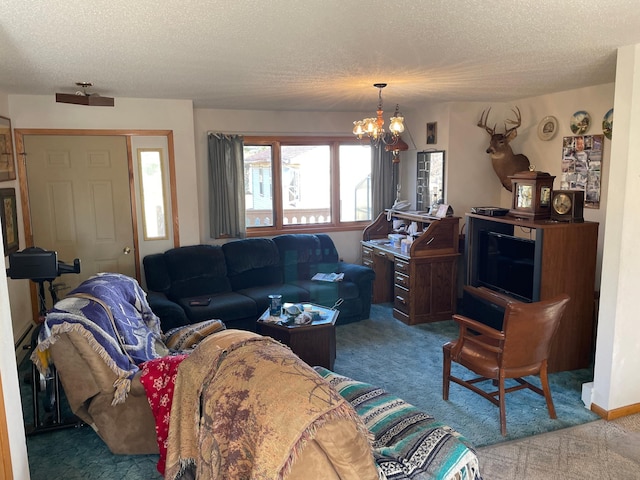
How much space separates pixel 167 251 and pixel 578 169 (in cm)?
405

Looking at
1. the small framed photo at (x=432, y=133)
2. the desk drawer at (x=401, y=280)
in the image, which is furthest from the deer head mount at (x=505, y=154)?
the desk drawer at (x=401, y=280)

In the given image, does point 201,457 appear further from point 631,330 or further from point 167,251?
point 167,251

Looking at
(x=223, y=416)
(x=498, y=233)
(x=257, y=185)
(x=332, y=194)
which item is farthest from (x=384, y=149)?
(x=223, y=416)

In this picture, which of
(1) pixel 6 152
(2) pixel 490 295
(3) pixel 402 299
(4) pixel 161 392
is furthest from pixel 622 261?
(1) pixel 6 152

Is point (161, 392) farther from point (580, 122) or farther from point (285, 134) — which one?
point (580, 122)

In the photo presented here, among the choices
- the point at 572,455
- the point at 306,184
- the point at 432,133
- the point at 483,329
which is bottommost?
→ the point at 572,455

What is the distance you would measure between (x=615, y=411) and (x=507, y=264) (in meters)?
1.39

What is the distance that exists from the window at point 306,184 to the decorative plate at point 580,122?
2.51 metres

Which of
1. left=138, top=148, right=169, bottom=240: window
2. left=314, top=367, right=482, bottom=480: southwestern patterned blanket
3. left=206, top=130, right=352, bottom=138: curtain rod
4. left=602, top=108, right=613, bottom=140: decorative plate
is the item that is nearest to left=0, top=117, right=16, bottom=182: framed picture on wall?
left=138, top=148, right=169, bottom=240: window

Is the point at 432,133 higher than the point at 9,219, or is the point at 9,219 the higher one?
the point at 432,133

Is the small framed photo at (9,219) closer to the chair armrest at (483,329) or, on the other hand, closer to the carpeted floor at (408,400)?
the carpeted floor at (408,400)

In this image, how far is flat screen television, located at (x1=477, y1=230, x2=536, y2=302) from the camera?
400cm

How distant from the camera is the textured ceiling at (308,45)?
213 centimetres

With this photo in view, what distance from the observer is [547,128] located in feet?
16.1
